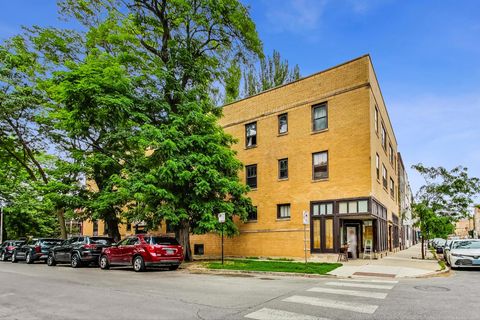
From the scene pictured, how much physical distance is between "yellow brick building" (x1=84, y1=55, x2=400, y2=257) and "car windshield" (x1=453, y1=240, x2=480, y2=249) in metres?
4.11

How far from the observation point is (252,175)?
2716cm

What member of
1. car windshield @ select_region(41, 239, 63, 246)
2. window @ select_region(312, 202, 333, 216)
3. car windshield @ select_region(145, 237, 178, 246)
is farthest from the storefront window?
car windshield @ select_region(41, 239, 63, 246)

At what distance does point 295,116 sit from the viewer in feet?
81.7

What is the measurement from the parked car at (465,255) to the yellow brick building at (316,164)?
4192mm

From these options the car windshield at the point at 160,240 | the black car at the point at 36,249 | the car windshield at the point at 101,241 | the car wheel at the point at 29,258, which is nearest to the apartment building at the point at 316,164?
the car windshield at the point at 160,240

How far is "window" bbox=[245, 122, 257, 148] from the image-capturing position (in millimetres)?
27484

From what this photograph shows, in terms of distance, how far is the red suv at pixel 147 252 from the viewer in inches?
685

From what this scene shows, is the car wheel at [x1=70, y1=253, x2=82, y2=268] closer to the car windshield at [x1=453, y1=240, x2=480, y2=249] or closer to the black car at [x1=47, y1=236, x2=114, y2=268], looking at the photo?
the black car at [x1=47, y1=236, x2=114, y2=268]

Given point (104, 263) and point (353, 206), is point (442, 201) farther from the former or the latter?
point (104, 263)

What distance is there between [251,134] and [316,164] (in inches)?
237

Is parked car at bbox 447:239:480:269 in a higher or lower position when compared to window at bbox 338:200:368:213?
lower

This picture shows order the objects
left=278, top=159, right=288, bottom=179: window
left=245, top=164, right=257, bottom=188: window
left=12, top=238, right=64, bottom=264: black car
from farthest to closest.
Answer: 1. left=245, top=164, right=257, bottom=188: window
2. left=12, top=238, right=64, bottom=264: black car
3. left=278, top=159, right=288, bottom=179: window

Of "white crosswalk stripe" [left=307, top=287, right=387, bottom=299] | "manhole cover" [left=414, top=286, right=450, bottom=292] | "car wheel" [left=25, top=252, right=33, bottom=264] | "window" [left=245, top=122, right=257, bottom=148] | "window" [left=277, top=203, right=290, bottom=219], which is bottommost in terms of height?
"car wheel" [left=25, top=252, right=33, bottom=264]

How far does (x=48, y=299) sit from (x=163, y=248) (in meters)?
8.37
